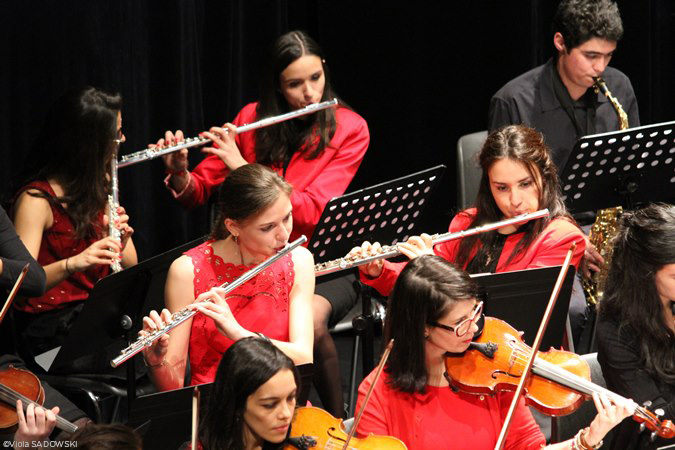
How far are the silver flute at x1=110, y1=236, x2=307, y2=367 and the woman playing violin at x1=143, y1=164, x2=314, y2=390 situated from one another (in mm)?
53

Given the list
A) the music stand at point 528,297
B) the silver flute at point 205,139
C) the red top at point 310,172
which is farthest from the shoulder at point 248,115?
the music stand at point 528,297

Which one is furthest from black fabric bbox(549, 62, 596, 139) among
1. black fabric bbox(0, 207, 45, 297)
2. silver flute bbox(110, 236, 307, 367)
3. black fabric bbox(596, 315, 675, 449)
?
black fabric bbox(0, 207, 45, 297)

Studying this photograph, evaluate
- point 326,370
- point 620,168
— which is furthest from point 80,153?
point 620,168

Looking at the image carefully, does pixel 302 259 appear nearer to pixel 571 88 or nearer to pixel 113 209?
pixel 113 209

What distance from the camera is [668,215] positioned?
2.74 m

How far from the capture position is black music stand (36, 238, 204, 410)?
2885 mm

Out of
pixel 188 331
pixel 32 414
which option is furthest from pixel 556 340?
pixel 32 414

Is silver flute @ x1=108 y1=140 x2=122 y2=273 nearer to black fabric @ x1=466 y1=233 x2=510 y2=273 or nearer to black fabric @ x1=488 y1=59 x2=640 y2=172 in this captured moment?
black fabric @ x1=466 y1=233 x2=510 y2=273

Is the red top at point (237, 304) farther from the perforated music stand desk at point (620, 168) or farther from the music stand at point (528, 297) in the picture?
the perforated music stand desk at point (620, 168)

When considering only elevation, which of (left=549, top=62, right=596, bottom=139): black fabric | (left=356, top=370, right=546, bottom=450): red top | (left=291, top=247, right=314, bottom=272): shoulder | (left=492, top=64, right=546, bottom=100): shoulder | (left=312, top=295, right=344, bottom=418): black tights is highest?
(left=492, top=64, right=546, bottom=100): shoulder

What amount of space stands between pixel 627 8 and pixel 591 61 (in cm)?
110

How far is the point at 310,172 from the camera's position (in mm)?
3842

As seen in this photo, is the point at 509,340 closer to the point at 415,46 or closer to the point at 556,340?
the point at 556,340

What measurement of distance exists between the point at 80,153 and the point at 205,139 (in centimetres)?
47
